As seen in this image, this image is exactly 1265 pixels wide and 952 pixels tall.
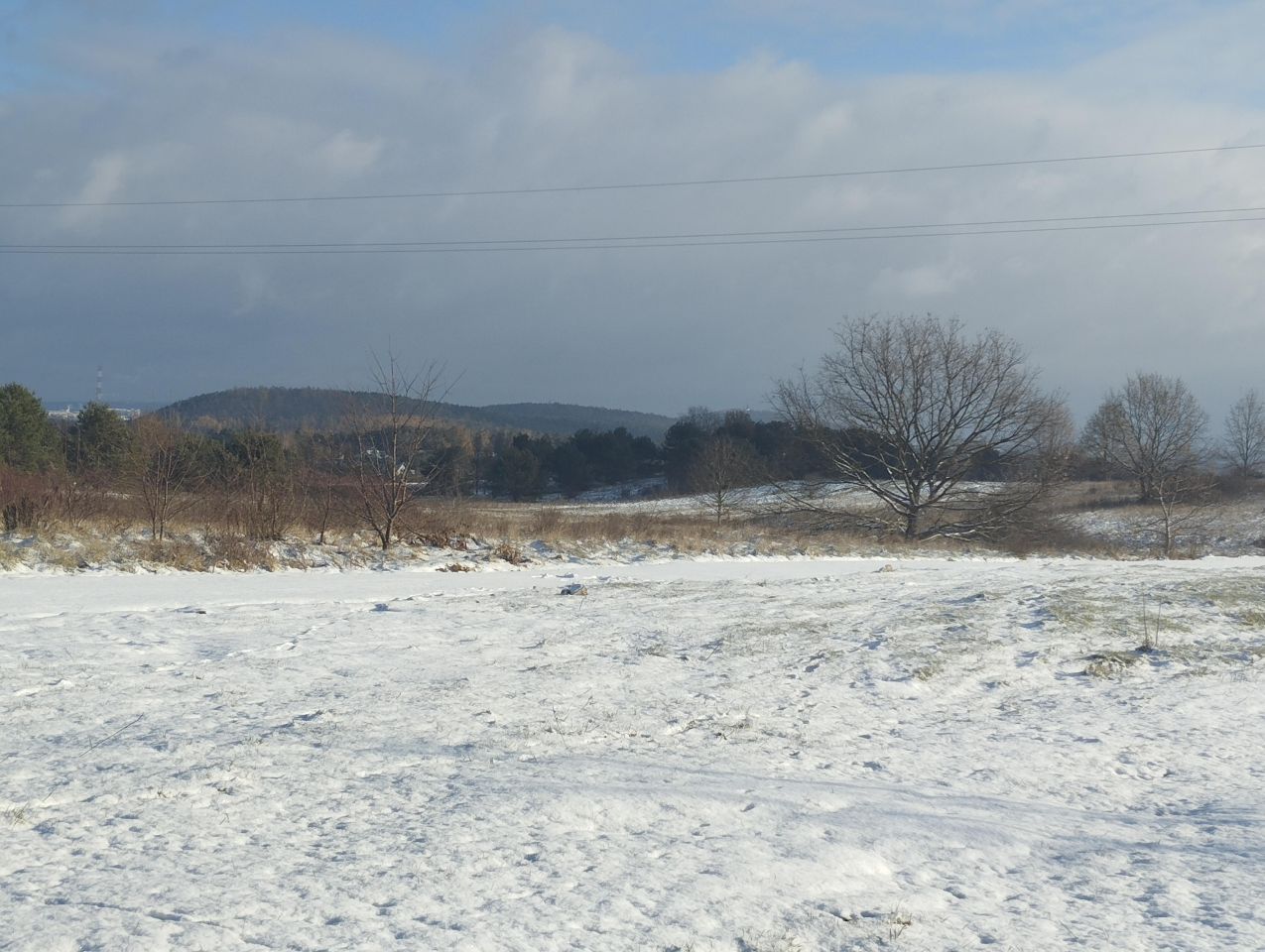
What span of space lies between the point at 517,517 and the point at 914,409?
17.2 metres

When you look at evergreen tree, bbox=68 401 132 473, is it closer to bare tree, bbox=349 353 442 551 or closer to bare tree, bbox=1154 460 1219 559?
bare tree, bbox=349 353 442 551

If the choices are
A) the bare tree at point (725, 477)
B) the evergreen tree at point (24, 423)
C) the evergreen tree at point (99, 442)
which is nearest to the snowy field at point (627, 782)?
the evergreen tree at point (99, 442)

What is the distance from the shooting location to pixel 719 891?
4.43 m

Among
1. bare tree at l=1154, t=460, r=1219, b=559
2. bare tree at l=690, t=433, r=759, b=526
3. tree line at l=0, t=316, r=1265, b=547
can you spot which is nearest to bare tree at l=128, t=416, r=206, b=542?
tree line at l=0, t=316, r=1265, b=547

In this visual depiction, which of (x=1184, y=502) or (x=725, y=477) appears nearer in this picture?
(x=725, y=477)

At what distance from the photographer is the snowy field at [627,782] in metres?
4.17

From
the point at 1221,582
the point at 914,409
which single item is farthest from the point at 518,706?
the point at 914,409

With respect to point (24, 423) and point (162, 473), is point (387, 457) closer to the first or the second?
point (162, 473)

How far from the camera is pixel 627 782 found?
19.5ft

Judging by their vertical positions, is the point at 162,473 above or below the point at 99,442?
below

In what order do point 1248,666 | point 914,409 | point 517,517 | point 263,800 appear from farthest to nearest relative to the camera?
1. point 914,409
2. point 517,517
3. point 1248,666
4. point 263,800

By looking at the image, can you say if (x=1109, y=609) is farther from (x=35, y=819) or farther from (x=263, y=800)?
(x=35, y=819)

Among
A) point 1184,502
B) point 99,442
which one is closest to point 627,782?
point 99,442

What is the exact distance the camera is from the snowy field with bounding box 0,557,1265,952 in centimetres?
417
